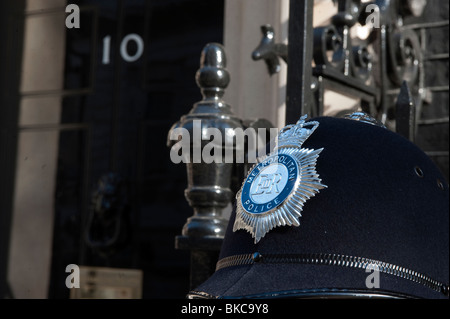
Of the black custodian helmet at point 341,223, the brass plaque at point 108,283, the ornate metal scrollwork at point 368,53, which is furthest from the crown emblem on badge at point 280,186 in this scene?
the brass plaque at point 108,283

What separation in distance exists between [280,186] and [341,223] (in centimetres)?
12

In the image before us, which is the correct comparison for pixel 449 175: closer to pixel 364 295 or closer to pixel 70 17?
pixel 364 295

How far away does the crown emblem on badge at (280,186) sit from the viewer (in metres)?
1.11

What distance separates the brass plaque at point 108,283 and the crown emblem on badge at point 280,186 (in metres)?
0.98

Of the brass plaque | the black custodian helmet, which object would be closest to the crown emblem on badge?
the black custodian helmet

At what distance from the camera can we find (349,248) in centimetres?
106

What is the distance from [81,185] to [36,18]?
0.64m

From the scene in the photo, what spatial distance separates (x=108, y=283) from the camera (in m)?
2.14

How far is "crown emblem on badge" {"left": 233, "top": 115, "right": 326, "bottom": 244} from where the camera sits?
3.63 ft

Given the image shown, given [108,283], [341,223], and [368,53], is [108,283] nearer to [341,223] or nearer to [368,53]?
[368,53]

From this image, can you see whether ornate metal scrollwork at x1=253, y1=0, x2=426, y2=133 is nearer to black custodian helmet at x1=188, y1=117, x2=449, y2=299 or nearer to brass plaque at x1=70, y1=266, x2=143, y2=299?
black custodian helmet at x1=188, y1=117, x2=449, y2=299

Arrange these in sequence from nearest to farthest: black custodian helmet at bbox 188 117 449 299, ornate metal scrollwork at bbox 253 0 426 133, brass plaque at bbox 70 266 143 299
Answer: black custodian helmet at bbox 188 117 449 299 < ornate metal scrollwork at bbox 253 0 426 133 < brass plaque at bbox 70 266 143 299

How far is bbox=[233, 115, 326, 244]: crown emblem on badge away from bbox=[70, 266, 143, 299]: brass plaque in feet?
3.21

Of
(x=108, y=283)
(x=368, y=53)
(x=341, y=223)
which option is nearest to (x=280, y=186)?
(x=341, y=223)
